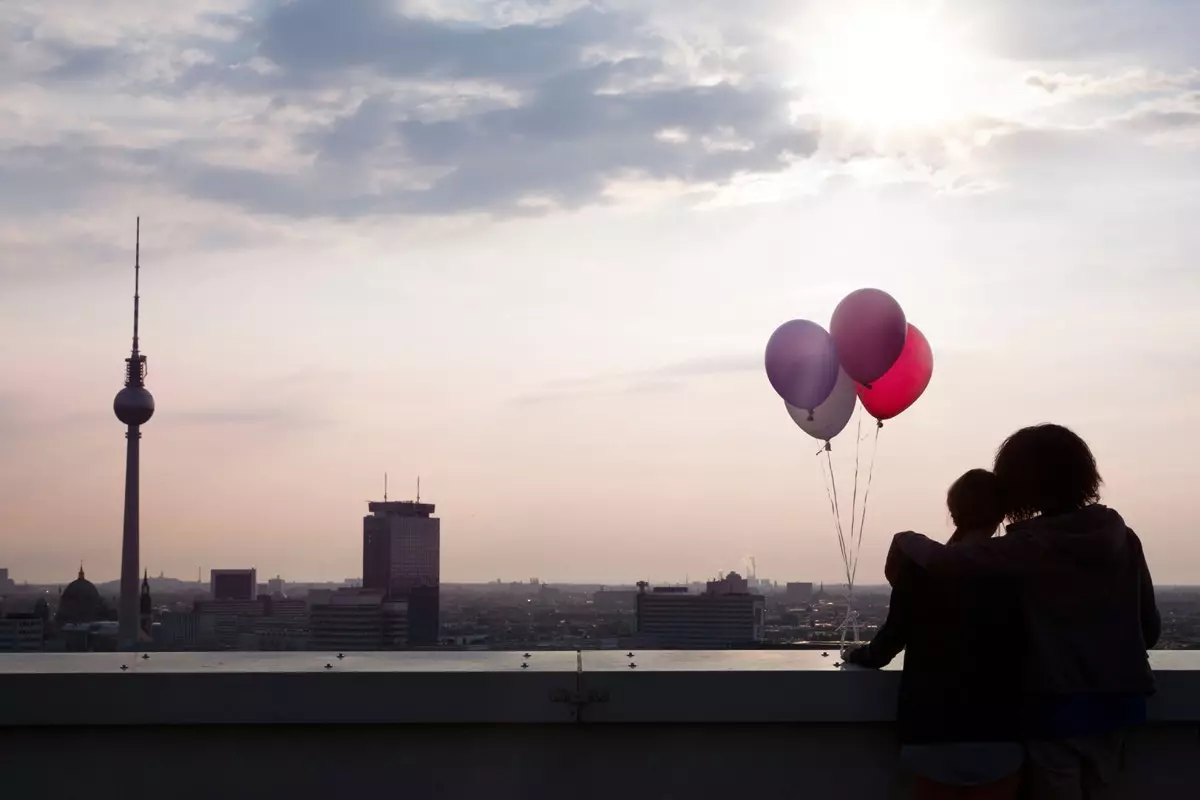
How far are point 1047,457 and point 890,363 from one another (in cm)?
276

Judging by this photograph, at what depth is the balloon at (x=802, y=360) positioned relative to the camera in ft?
21.0

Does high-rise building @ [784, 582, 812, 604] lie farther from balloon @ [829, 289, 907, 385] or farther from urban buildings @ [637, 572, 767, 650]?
balloon @ [829, 289, 907, 385]

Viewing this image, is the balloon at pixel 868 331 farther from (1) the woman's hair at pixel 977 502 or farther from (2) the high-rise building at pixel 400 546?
(2) the high-rise building at pixel 400 546

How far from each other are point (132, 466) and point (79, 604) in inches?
753

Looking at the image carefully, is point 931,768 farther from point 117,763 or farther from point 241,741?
point 117,763

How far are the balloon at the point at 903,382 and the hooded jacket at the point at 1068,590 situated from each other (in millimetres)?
3088

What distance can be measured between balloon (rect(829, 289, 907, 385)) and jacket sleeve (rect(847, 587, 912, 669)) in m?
2.51

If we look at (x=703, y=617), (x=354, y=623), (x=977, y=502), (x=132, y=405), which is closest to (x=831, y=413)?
(x=977, y=502)

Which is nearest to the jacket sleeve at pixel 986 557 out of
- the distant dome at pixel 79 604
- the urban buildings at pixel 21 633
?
the urban buildings at pixel 21 633

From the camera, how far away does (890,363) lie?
20.7ft

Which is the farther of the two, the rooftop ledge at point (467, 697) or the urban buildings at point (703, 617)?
the urban buildings at point (703, 617)

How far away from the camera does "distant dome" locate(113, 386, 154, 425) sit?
4336 inches

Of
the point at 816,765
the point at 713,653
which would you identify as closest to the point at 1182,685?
the point at 816,765

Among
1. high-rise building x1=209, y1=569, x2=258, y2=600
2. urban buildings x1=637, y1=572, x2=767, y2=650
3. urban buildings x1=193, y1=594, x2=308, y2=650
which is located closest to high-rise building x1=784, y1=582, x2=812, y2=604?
urban buildings x1=637, y1=572, x2=767, y2=650
